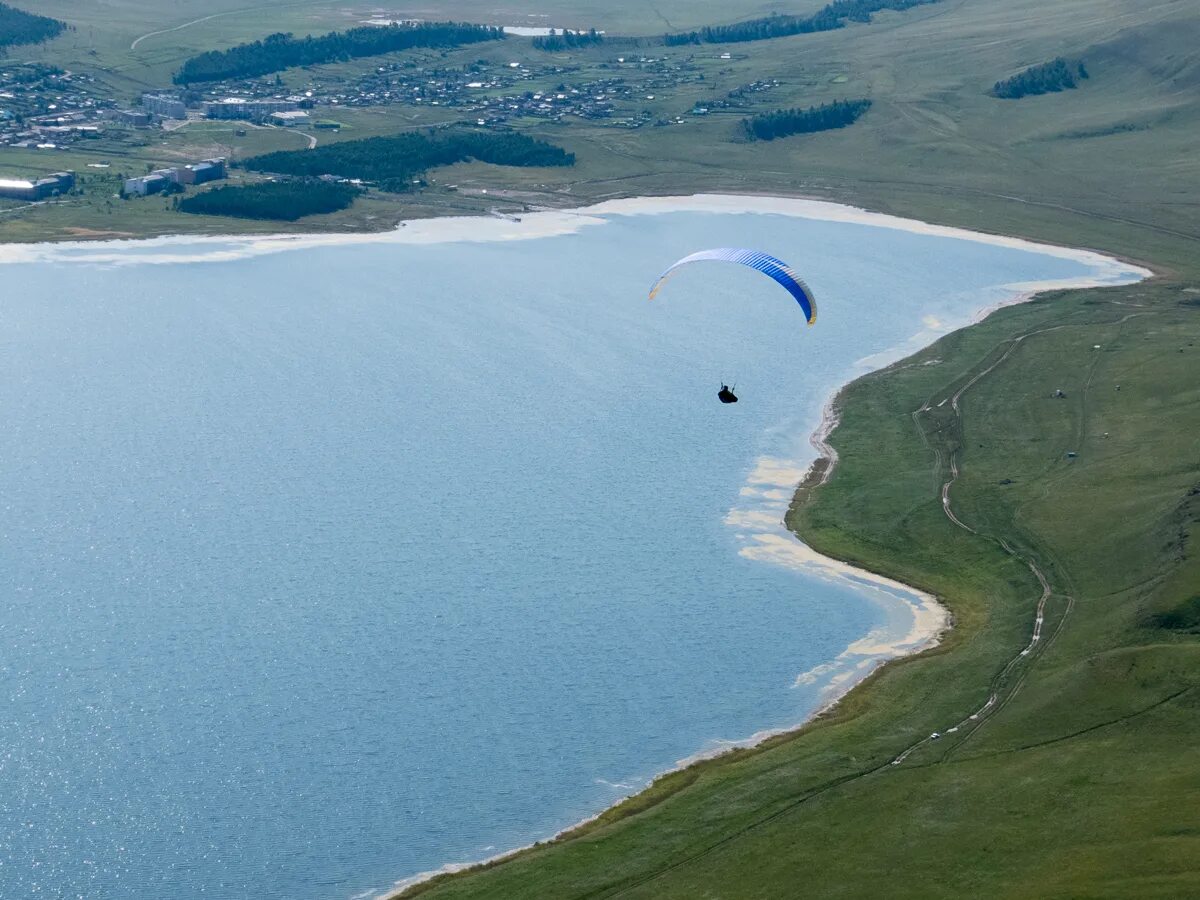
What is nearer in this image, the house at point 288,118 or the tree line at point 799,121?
the tree line at point 799,121

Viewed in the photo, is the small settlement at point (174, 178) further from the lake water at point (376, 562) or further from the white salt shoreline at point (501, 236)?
the lake water at point (376, 562)

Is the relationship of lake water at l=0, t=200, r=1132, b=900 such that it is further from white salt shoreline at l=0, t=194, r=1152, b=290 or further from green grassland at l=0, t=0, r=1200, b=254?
green grassland at l=0, t=0, r=1200, b=254

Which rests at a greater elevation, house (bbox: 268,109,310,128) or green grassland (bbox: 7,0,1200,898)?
house (bbox: 268,109,310,128)

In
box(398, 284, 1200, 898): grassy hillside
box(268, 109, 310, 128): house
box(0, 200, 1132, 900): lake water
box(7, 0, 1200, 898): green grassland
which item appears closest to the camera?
box(398, 284, 1200, 898): grassy hillside

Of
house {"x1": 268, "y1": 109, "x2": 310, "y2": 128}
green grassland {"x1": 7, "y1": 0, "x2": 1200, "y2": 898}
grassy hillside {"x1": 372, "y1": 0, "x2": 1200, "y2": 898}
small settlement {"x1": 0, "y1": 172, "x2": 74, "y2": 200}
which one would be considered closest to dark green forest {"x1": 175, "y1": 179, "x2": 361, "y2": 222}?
green grassland {"x1": 7, "y1": 0, "x2": 1200, "y2": 898}

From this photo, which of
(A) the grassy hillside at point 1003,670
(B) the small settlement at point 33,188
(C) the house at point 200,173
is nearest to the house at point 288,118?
(C) the house at point 200,173

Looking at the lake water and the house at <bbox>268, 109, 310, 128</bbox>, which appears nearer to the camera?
the lake water
